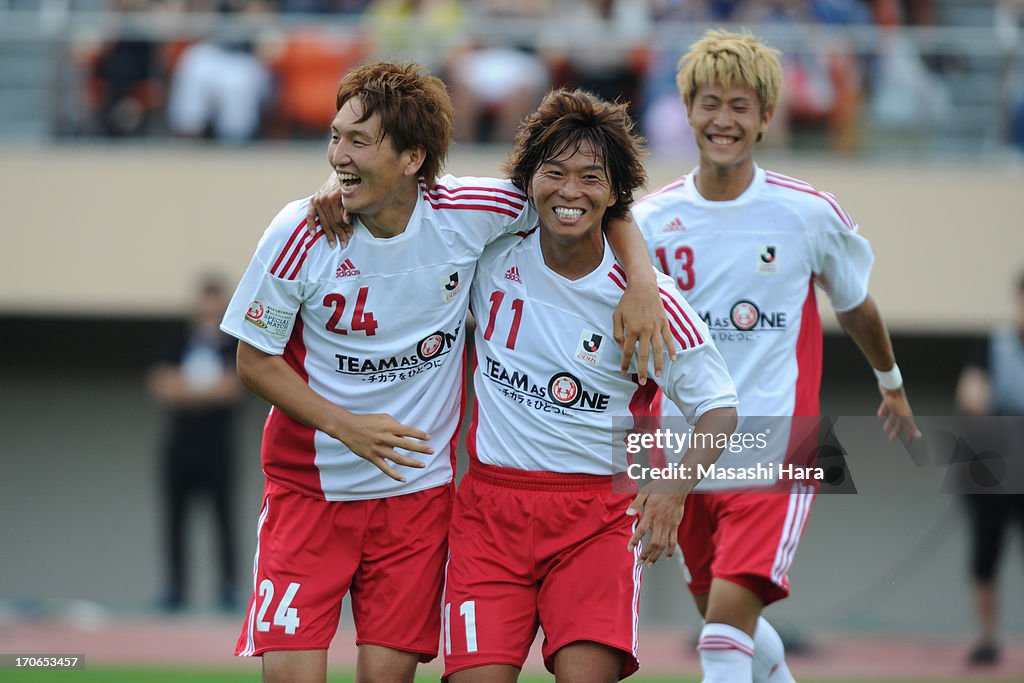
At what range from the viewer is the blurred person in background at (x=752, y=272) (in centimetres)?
542

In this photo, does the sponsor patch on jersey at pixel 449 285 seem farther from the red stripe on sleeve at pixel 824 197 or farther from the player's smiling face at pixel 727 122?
the red stripe on sleeve at pixel 824 197

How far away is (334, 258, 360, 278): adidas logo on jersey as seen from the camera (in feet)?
15.8

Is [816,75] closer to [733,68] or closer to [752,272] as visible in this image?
[733,68]

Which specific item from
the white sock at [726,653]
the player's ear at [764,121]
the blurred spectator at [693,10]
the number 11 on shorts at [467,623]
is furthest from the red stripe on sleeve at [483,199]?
the blurred spectator at [693,10]

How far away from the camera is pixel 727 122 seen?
5.42 m

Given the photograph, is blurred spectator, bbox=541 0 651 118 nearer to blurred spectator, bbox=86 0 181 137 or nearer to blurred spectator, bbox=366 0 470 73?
blurred spectator, bbox=366 0 470 73

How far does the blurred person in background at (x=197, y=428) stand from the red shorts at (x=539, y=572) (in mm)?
6121

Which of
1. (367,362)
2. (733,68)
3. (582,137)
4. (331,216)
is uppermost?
(733,68)

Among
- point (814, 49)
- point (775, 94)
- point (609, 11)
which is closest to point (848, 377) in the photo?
point (814, 49)

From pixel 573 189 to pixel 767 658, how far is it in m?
2.16

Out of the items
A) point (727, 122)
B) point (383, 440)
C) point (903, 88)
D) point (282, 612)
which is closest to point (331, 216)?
point (383, 440)

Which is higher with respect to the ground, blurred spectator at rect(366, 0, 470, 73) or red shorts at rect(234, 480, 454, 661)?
blurred spectator at rect(366, 0, 470, 73)

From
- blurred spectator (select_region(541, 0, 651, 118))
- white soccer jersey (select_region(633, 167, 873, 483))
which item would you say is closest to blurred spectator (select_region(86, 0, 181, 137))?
blurred spectator (select_region(541, 0, 651, 118))

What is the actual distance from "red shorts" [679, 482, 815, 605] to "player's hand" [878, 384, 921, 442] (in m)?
0.48
